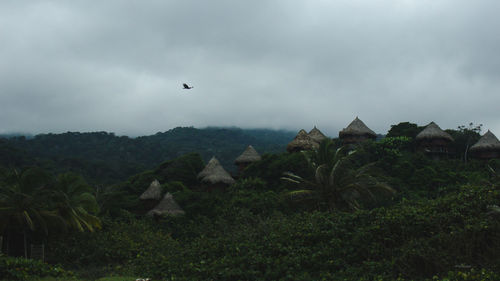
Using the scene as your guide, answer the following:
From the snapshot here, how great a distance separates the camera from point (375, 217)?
47.5 feet

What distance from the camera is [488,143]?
113ft

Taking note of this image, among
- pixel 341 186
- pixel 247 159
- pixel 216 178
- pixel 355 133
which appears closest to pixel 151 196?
pixel 216 178

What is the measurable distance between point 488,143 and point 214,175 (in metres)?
22.5

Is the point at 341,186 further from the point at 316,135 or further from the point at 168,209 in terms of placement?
the point at 316,135

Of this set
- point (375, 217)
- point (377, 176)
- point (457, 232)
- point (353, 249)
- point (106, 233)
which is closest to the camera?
point (457, 232)

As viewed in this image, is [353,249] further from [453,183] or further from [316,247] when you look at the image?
[453,183]

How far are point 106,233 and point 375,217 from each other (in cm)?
1399

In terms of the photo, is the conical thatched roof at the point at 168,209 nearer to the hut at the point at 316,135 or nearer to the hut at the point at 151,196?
the hut at the point at 151,196

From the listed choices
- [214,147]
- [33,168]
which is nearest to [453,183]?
[33,168]

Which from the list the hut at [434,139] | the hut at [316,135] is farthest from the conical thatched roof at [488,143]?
the hut at [316,135]

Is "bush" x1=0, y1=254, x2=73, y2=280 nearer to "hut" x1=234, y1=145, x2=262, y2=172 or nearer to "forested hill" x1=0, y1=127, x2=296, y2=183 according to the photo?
"hut" x1=234, y1=145, x2=262, y2=172

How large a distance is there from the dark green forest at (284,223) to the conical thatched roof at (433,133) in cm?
150

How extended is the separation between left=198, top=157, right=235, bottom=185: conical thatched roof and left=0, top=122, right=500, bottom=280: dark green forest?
1.11 metres

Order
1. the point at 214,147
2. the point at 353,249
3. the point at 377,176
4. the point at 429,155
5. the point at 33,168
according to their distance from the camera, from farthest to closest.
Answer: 1. the point at 214,147
2. the point at 429,155
3. the point at 377,176
4. the point at 33,168
5. the point at 353,249
